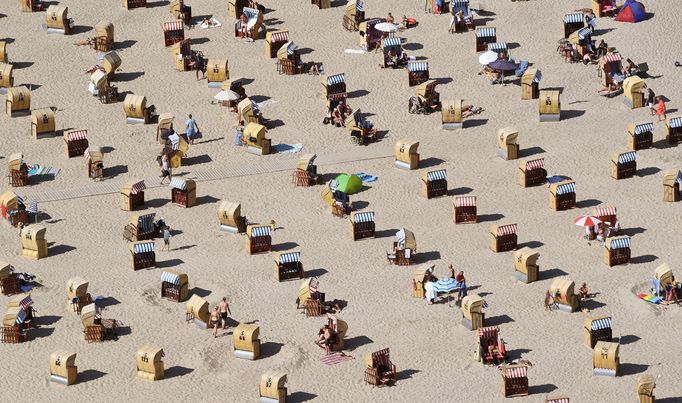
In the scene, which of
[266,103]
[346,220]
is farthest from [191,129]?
[346,220]

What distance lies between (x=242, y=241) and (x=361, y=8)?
80.2 ft

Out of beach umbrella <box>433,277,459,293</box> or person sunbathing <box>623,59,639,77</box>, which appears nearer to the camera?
beach umbrella <box>433,277,459,293</box>

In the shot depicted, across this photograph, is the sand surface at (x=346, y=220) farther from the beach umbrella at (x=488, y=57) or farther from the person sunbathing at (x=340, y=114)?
the beach umbrella at (x=488, y=57)

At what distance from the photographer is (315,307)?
3639 inches

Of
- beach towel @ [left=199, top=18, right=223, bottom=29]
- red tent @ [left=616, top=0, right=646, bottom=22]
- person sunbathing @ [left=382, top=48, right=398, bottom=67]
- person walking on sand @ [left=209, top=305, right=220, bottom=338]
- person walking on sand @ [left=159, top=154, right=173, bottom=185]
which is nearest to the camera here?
person walking on sand @ [left=209, top=305, right=220, bottom=338]

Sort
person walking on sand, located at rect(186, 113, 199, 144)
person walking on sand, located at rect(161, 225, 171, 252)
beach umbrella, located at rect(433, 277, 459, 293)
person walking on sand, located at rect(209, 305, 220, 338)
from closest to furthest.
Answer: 1. person walking on sand, located at rect(209, 305, 220, 338)
2. beach umbrella, located at rect(433, 277, 459, 293)
3. person walking on sand, located at rect(161, 225, 171, 252)
4. person walking on sand, located at rect(186, 113, 199, 144)

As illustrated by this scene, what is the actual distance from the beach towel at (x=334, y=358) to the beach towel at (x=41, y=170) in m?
23.2

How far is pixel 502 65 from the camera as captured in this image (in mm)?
111688

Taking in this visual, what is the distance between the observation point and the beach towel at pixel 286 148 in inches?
4240

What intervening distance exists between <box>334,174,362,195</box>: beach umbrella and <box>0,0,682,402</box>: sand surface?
1.08 metres

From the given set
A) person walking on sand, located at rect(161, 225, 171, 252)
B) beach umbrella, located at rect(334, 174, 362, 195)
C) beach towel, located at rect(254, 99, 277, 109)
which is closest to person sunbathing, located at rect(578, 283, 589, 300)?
beach umbrella, located at rect(334, 174, 362, 195)

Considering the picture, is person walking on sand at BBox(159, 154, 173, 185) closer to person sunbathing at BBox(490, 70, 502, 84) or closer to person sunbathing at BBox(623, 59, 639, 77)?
person sunbathing at BBox(490, 70, 502, 84)

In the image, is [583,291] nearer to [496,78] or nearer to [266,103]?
[496,78]

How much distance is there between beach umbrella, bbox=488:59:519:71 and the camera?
111644 mm
